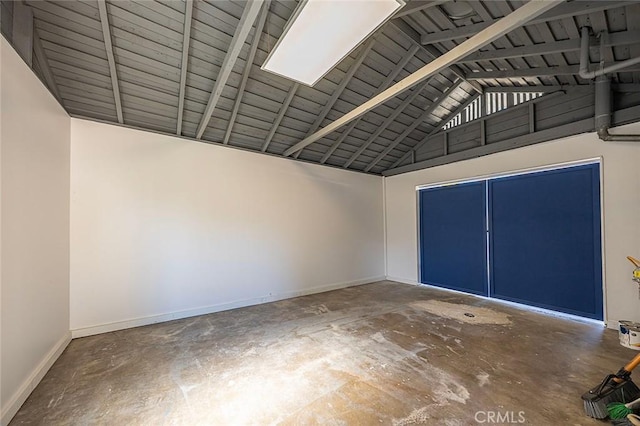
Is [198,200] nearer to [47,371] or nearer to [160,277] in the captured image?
[160,277]

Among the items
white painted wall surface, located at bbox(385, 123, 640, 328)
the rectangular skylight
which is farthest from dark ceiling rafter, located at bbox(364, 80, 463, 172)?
the rectangular skylight

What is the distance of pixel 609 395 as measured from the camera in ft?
6.29

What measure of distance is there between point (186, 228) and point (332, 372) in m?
3.13

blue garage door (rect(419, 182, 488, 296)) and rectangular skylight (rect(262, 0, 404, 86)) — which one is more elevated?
rectangular skylight (rect(262, 0, 404, 86))

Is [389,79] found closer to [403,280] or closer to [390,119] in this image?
[390,119]

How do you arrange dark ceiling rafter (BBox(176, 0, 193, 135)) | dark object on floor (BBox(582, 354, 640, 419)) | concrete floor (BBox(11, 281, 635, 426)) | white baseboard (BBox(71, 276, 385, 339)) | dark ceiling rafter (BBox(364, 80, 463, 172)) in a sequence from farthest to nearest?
dark ceiling rafter (BBox(364, 80, 463, 172)), white baseboard (BBox(71, 276, 385, 339)), dark ceiling rafter (BBox(176, 0, 193, 135)), concrete floor (BBox(11, 281, 635, 426)), dark object on floor (BBox(582, 354, 640, 419))

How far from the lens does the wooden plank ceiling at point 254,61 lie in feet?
8.77

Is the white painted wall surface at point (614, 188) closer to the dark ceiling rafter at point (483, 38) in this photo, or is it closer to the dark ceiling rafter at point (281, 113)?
the dark ceiling rafter at point (483, 38)

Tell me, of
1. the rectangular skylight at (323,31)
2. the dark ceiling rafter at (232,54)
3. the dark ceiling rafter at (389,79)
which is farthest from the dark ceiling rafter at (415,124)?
the dark ceiling rafter at (232,54)

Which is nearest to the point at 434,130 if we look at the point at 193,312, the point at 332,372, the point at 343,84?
the point at 343,84

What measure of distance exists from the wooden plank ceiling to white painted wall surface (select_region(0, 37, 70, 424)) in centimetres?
58

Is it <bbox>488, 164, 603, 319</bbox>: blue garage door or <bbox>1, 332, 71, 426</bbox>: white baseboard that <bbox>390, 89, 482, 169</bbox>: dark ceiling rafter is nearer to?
<bbox>488, 164, 603, 319</bbox>: blue garage door

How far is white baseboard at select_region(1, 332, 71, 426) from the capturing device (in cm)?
195

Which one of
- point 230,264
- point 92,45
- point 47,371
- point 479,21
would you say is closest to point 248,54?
point 92,45
